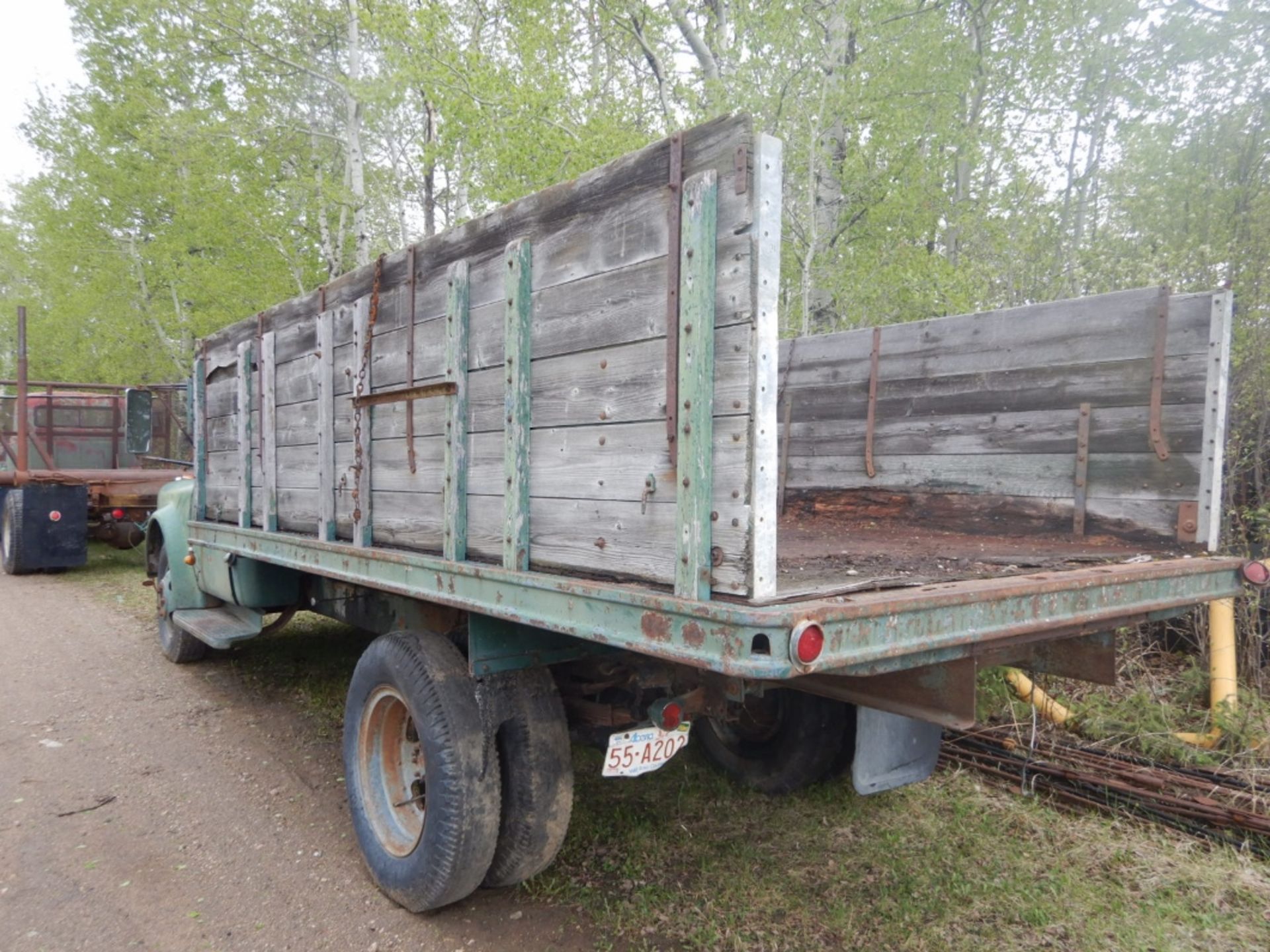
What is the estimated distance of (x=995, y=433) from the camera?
3490 mm

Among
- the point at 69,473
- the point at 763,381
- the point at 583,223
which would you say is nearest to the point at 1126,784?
the point at 763,381

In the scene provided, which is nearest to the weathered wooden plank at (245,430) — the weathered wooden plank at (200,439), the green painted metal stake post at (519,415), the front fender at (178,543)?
the weathered wooden plank at (200,439)

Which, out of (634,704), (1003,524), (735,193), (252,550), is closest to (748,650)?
(735,193)

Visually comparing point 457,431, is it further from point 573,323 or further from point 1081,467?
point 1081,467

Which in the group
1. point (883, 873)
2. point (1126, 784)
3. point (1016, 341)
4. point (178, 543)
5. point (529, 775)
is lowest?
point (883, 873)

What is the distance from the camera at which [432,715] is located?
255cm

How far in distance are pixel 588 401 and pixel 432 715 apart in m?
1.23

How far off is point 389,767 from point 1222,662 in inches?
164

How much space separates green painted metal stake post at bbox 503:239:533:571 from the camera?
2205 mm

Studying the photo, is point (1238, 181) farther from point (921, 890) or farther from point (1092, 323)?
point (921, 890)

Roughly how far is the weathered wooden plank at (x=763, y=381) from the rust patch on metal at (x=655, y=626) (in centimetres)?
22

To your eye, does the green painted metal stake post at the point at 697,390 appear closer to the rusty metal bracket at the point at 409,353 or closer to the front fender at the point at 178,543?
the rusty metal bracket at the point at 409,353

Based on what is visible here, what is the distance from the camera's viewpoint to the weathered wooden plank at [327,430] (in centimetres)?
328

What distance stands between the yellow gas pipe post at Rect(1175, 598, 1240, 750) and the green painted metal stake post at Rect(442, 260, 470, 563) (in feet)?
12.2
